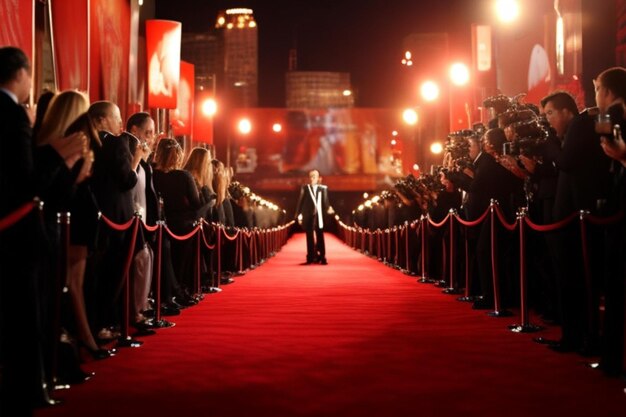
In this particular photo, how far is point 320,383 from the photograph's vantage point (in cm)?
461

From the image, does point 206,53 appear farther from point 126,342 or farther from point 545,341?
point 545,341

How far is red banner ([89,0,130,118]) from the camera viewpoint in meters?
13.8

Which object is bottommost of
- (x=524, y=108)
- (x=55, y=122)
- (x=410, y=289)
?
(x=410, y=289)

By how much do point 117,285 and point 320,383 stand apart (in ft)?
6.75

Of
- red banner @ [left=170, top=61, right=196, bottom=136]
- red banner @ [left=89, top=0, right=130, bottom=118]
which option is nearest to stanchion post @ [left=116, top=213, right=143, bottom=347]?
red banner @ [left=89, top=0, right=130, bottom=118]

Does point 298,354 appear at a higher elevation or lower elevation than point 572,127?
lower

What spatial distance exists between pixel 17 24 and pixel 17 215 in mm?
5587

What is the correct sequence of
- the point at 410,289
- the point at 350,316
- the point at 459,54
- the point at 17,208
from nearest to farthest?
the point at 17,208 → the point at 350,316 → the point at 410,289 → the point at 459,54

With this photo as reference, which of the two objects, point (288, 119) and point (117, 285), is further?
point (288, 119)

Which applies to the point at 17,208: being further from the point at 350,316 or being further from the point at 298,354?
the point at 350,316

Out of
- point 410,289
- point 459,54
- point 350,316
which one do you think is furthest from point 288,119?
point 350,316

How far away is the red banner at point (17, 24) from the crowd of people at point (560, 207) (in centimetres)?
479

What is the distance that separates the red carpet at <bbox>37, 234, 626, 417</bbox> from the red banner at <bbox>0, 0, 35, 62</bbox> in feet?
10.9

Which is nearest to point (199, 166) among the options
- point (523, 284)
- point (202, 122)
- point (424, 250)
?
point (523, 284)
